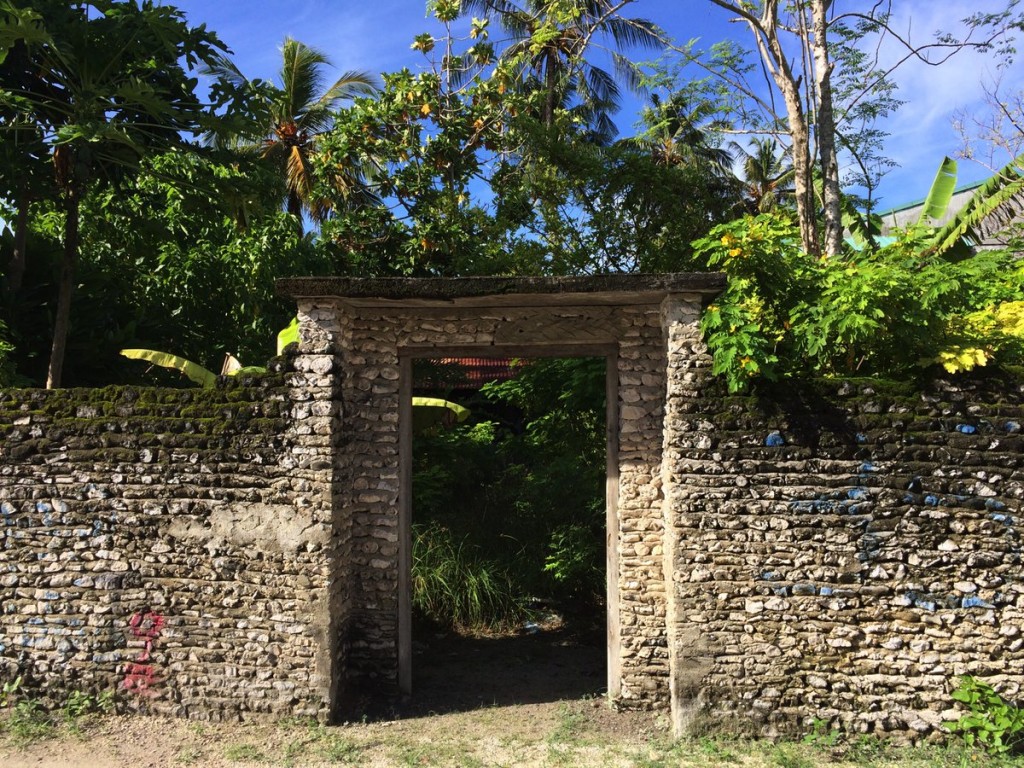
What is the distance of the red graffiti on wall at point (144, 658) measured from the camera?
5.14m

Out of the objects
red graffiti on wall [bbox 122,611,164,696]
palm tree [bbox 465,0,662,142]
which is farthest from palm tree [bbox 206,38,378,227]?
red graffiti on wall [bbox 122,611,164,696]

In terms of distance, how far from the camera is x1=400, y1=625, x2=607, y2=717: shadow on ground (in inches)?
227

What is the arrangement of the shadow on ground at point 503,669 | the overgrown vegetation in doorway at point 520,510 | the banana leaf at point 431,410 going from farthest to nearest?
the banana leaf at point 431,410 → the overgrown vegetation in doorway at point 520,510 → the shadow on ground at point 503,669

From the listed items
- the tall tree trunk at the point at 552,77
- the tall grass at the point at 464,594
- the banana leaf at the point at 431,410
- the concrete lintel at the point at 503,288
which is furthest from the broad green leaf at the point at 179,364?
the tall tree trunk at the point at 552,77

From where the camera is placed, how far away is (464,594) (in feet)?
25.5

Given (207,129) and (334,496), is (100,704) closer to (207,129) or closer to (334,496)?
(334,496)

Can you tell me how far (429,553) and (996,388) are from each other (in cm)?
561

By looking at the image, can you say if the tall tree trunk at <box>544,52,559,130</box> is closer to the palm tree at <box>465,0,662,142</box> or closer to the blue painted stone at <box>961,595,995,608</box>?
the palm tree at <box>465,0,662,142</box>

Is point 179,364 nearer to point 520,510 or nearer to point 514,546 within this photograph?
point 514,546

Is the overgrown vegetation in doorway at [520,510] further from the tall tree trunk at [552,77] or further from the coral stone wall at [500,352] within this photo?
the tall tree trunk at [552,77]

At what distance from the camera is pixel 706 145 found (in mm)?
22891

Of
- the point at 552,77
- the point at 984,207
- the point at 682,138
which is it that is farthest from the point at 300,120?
the point at 984,207

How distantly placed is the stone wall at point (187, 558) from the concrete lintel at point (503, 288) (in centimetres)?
54

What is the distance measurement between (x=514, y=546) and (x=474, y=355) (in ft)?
12.6
